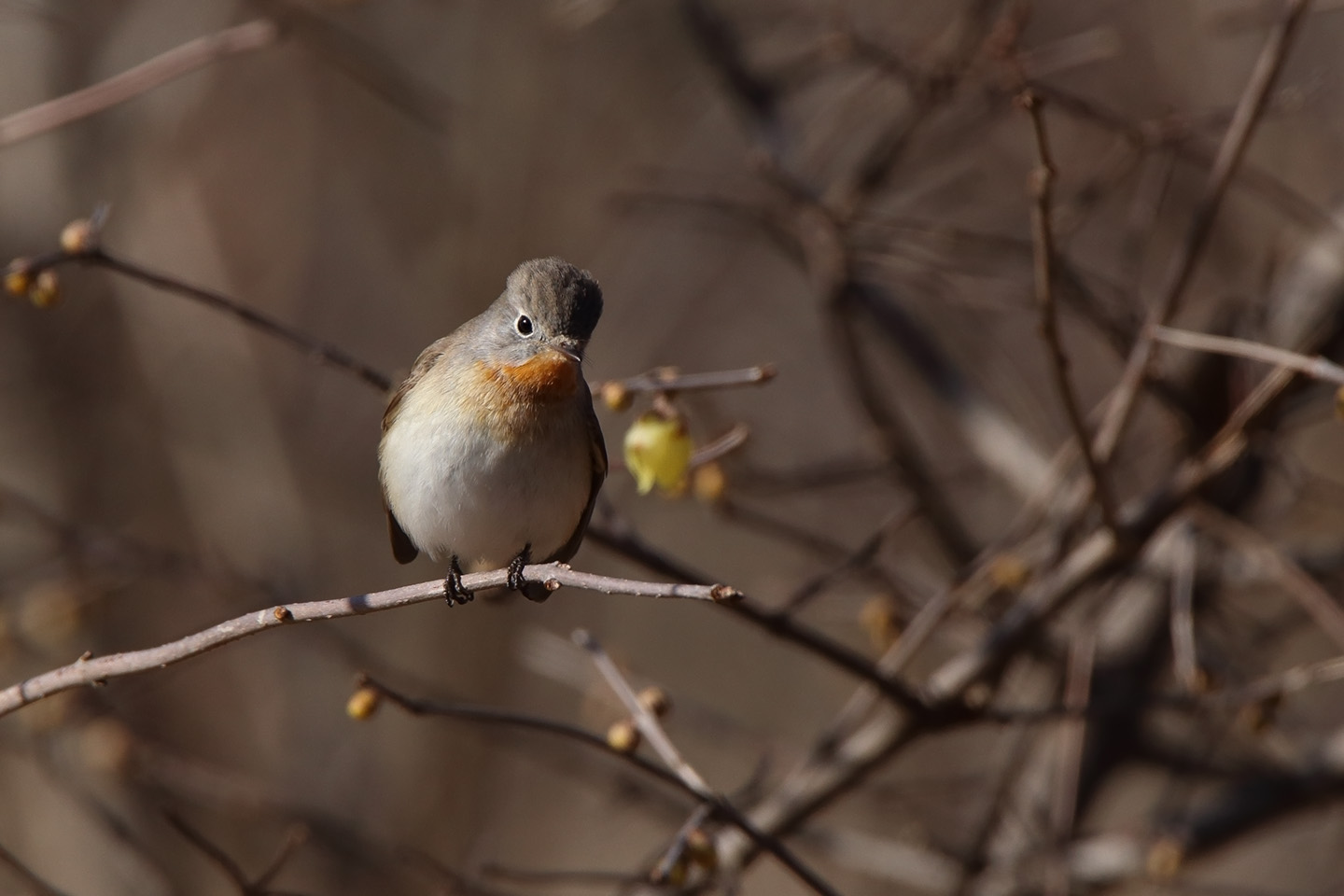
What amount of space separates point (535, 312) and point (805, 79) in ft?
6.30

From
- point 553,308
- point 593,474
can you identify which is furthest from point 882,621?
point 553,308

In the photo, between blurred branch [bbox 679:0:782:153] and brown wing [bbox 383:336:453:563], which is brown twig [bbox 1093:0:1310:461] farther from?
brown wing [bbox 383:336:453:563]

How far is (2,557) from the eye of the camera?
6.60 metres

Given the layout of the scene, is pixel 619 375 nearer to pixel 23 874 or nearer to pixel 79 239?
pixel 79 239

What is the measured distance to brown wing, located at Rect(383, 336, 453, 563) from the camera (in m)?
4.03

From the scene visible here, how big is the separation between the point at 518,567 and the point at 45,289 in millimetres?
1387

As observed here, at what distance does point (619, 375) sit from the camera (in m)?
7.38

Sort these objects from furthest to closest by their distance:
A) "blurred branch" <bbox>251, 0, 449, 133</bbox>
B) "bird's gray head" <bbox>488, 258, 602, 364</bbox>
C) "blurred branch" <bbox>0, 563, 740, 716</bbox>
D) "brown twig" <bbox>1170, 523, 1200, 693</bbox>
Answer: "blurred branch" <bbox>251, 0, 449, 133</bbox> → "bird's gray head" <bbox>488, 258, 602, 364</bbox> → "brown twig" <bbox>1170, 523, 1200, 693</bbox> → "blurred branch" <bbox>0, 563, 740, 716</bbox>

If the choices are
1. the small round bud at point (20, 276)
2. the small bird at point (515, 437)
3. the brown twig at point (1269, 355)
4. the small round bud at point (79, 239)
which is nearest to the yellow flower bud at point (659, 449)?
the small bird at point (515, 437)

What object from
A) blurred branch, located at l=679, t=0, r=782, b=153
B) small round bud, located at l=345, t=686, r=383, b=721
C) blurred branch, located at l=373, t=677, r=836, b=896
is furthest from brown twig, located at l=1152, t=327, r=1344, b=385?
blurred branch, located at l=679, t=0, r=782, b=153

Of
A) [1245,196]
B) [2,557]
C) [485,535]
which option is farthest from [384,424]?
[1245,196]

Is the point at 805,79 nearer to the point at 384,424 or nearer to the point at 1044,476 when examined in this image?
the point at 1044,476

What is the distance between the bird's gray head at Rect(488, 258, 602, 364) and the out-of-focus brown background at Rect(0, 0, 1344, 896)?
0.37 metres

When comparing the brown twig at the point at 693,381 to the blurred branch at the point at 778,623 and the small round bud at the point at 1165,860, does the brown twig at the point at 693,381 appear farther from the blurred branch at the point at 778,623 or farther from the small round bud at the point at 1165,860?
the small round bud at the point at 1165,860
